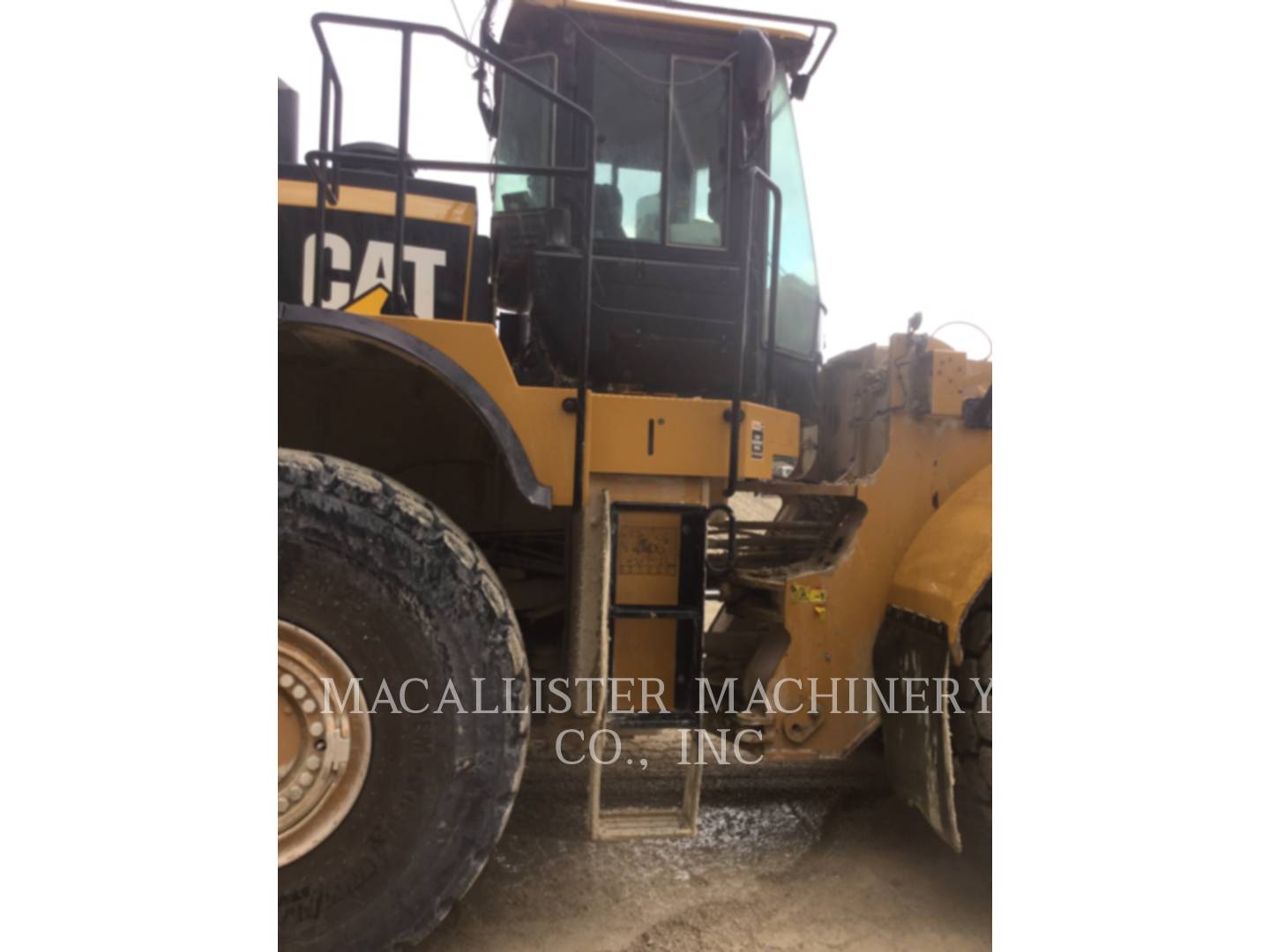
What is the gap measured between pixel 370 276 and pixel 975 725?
7.23 ft

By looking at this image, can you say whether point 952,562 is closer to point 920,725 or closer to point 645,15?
point 920,725

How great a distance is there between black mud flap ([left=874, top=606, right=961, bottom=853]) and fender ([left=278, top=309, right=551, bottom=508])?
1175 millimetres

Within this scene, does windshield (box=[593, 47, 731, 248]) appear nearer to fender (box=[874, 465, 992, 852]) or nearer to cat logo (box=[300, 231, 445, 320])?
cat logo (box=[300, 231, 445, 320])

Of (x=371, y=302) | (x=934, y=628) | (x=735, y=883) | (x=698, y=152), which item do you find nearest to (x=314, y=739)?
(x=371, y=302)

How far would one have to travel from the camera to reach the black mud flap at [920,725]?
2066mm

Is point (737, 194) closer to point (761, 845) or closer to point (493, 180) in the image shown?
point (493, 180)

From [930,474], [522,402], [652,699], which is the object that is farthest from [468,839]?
[930,474]

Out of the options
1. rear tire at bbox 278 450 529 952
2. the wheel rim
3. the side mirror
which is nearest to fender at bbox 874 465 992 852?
rear tire at bbox 278 450 529 952

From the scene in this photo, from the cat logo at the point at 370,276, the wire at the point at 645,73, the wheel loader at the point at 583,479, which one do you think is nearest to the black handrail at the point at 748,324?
the wheel loader at the point at 583,479

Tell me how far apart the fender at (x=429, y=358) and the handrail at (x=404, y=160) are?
184 millimetres

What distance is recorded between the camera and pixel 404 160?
1.80m

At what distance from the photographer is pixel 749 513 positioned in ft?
10.5

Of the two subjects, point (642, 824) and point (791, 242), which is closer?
point (642, 824)

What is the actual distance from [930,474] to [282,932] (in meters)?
2.18
